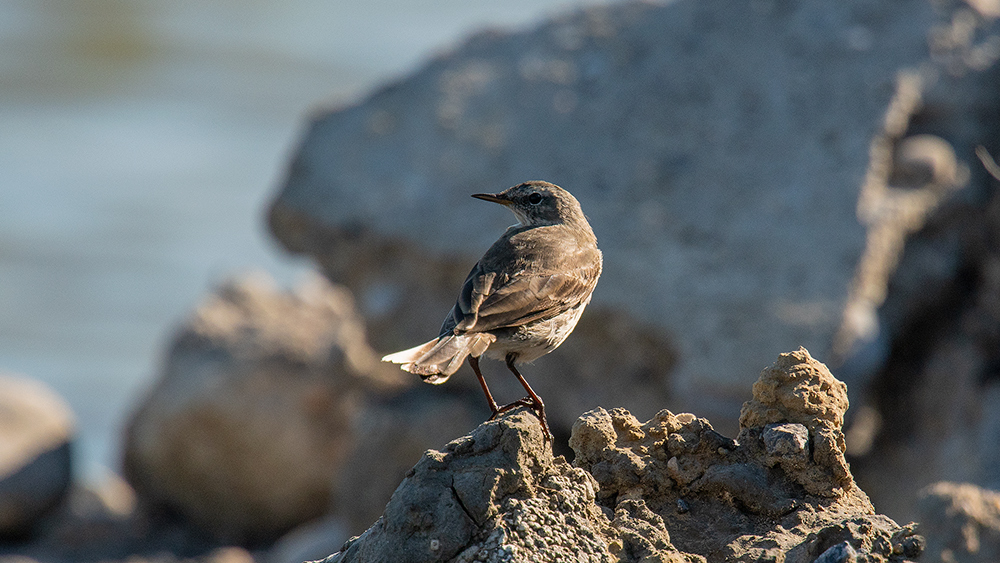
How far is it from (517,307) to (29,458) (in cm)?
793

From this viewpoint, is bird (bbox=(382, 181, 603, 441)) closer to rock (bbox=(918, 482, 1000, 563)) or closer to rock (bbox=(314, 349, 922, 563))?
rock (bbox=(314, 349, 922, 563))

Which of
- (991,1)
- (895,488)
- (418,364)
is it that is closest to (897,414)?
(895,488)

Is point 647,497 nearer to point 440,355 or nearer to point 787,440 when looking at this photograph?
point 787,440

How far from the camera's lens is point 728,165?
9719mm

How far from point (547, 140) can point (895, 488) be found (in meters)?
4.06

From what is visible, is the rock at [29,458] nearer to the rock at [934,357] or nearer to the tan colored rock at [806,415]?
→ the rock at [934,357]

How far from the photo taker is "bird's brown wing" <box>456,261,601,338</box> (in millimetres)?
5215

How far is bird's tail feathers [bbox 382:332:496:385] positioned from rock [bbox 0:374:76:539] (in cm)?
792

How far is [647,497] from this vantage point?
168 inches

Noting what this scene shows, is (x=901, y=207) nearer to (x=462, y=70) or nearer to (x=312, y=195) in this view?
(x=462, y=70)

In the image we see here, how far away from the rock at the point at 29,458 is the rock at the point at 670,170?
3.14 meters

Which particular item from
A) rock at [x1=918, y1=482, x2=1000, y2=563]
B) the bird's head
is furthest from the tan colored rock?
the bird's head

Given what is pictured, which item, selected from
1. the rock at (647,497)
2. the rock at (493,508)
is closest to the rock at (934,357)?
the rock at (647,497)

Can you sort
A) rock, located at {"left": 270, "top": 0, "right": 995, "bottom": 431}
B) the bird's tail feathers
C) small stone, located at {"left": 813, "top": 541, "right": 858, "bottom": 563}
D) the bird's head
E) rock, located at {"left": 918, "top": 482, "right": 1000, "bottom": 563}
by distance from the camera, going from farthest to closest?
rock, located at {"left": 270, "top": 0, "right": 995, "bottom": 431} → the bird's head → the bird's tail feathers → small stone, located at {"left": 813, "top": 541, "right": 858, "bottom": 563} → rock, located at {"left": 918, "top": 482, "right": 1000, "bottom": 563}
